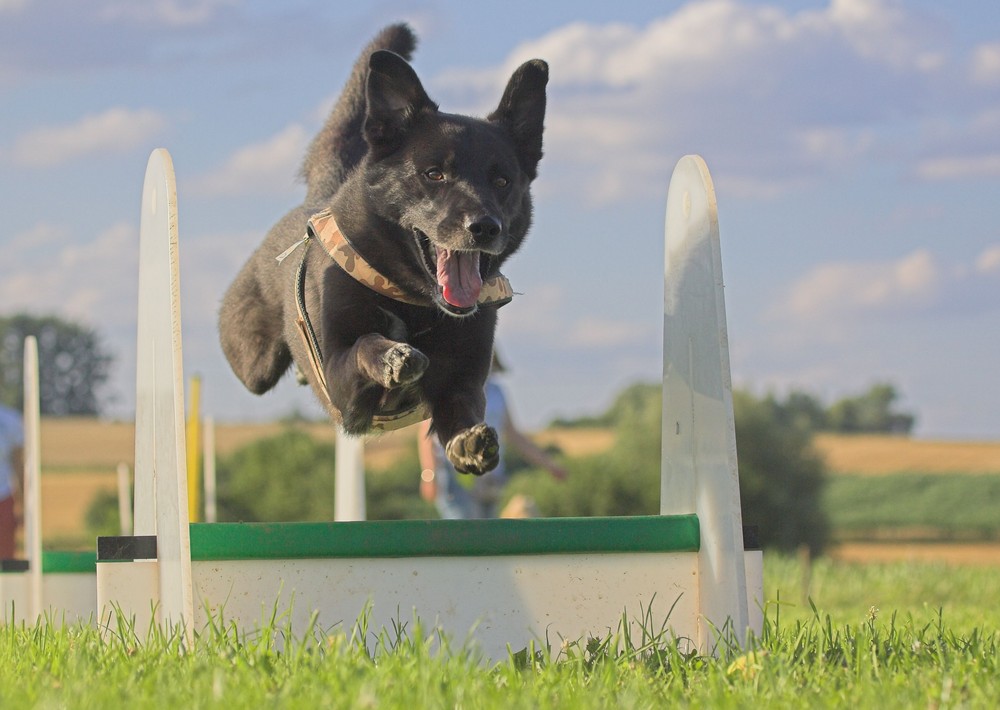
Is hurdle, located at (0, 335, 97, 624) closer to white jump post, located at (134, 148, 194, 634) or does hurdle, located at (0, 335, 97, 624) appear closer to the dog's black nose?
white jump post, located at (134, 148, 194, 634)

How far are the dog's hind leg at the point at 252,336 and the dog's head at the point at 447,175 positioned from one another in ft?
3.16

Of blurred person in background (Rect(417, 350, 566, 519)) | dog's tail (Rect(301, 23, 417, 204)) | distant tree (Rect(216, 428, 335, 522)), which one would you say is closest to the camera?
dog's tail (Rect(301, 23, 417, 204))

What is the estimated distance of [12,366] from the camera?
42000 millimetres

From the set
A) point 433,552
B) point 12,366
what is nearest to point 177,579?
point 433,552

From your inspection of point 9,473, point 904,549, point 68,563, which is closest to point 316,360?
point 68,563

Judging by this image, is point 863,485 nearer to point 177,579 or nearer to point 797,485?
point 797,485

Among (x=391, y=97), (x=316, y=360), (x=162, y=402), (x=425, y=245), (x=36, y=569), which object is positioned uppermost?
(x=391, y=97)

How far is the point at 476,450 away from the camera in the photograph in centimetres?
329

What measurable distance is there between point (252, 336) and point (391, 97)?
→ 49.9 inches

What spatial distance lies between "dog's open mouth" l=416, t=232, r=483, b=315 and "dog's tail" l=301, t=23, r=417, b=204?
2.64ft

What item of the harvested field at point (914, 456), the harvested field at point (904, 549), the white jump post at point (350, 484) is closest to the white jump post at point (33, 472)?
the white jump post at point (350, 484)

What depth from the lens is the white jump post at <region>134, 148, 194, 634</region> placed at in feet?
9.92

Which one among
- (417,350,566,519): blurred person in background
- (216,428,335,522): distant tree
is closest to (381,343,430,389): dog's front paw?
(417,350,566,519): blurred person in background

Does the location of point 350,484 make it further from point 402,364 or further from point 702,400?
point 702,400
